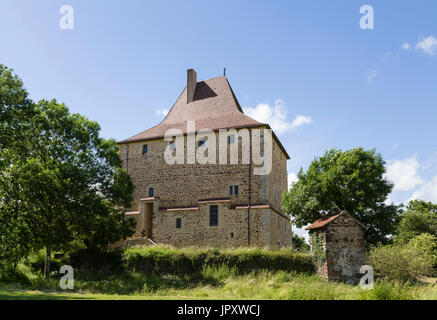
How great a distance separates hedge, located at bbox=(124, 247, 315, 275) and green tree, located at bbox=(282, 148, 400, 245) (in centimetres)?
348

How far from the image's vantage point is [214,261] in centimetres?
1697

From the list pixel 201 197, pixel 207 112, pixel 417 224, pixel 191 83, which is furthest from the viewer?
pixel 417 224

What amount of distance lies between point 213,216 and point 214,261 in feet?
19.8

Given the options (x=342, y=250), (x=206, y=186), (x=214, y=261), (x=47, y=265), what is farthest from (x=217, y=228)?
(x=47, y=265)

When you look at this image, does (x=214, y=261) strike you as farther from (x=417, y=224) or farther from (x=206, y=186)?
(x=417, y=224)

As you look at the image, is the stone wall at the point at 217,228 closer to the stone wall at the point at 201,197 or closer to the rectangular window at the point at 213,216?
the stone wall at the point at 201,197

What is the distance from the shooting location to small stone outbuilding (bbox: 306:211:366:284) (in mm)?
14867

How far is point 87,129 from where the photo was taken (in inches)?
693

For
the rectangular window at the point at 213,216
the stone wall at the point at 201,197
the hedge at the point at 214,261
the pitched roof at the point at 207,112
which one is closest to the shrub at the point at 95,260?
the hedge at the point at 214,261

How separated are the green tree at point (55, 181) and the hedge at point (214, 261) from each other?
179 centimetres

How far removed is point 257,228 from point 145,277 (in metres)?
7.96

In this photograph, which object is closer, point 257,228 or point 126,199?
point 126,199
